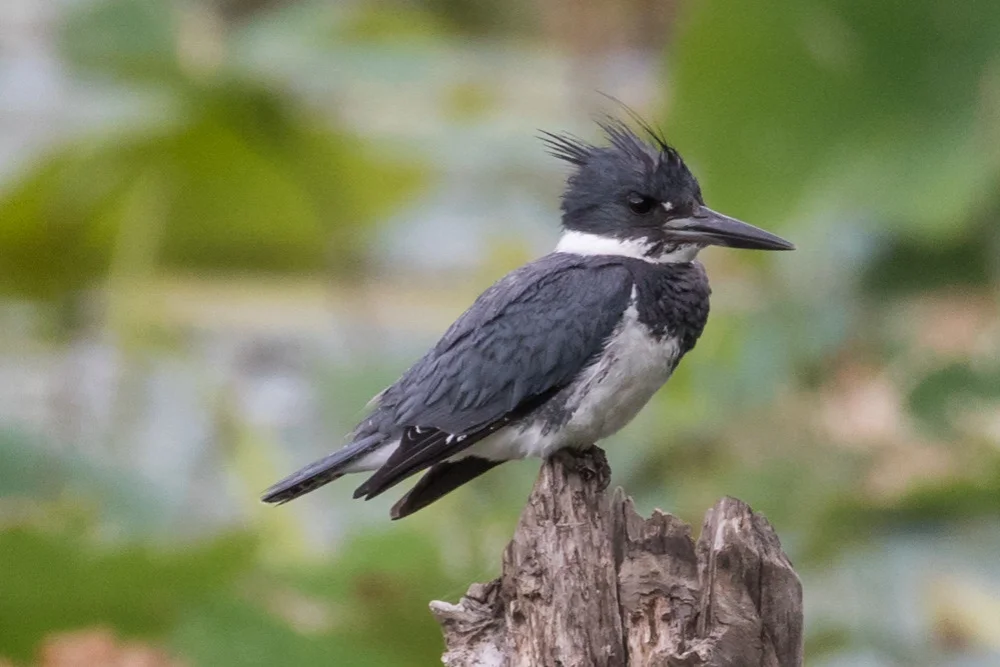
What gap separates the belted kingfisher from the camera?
110 inches

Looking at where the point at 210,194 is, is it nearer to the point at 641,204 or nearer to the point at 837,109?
the point at 837,109

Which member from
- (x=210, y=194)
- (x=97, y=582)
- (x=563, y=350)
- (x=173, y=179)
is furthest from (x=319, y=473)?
(x=210, y=194)

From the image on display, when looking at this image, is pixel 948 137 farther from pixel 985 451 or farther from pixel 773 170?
pixel 985 451

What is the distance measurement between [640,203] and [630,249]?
0.10 m

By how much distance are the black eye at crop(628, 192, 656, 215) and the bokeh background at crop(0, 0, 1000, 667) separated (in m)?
0.90

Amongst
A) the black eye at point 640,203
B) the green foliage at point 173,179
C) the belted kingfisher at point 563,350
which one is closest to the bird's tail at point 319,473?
the belted kingfisher at point 563,350

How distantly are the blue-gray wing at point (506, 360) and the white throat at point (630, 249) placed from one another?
0.42 ft

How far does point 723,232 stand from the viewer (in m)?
2.94

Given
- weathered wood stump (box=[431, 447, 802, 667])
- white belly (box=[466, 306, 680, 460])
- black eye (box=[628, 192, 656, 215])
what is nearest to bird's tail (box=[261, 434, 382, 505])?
white belly (box=[466, 306, 680, 460])

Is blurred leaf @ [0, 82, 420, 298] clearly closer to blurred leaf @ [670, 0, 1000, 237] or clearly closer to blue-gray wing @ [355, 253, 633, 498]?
blurred leaf @ [670, 0, 1000, 237]

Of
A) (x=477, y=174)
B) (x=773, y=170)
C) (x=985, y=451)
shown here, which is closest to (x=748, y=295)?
(x=773, y=170)

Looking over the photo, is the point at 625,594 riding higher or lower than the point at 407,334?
lower

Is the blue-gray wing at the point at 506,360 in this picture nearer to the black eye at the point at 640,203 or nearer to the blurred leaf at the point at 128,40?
the black eye at the point at 640,203

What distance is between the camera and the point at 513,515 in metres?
3.94
